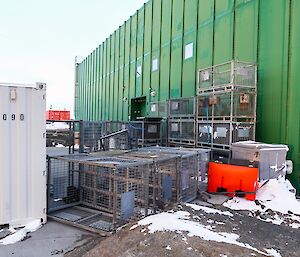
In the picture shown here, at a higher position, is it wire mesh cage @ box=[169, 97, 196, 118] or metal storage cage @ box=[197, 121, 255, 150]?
wire mesh cage @ box=[169, 97, 196, 118]

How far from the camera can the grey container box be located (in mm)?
6457

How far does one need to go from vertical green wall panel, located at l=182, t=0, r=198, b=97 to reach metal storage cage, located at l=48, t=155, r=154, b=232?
7.25m

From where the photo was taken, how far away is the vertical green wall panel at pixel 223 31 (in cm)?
965

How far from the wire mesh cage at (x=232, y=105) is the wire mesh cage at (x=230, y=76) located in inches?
11.3

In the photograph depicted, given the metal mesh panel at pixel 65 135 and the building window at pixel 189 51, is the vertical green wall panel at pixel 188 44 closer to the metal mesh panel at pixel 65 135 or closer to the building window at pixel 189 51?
the building window at pixel 189 51

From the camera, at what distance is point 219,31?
1020 cm

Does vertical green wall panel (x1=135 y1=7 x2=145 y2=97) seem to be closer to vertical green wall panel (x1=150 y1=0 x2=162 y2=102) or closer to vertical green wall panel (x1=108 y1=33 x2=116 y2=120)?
vertical green wall panel (x1=150 y1=0 x2=162 y2=102)

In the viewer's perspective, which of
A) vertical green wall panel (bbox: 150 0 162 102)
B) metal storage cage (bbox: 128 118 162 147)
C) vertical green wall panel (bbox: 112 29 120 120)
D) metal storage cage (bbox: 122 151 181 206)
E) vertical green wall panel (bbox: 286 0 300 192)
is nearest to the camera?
metal storage cage (bbox: 122 151 181 206)

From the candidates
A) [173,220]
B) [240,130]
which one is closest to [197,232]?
[173,220]

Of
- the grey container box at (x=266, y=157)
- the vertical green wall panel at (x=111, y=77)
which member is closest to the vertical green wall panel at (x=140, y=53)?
the vertical green wall panel at (x=111, y=77)

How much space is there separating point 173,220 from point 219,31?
322 inches

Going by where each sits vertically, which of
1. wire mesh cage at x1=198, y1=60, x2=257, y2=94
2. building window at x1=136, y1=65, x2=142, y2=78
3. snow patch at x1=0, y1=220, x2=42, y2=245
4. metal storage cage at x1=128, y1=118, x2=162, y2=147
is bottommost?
snow patch at x1=0, y1=220, x2=42, y2=245

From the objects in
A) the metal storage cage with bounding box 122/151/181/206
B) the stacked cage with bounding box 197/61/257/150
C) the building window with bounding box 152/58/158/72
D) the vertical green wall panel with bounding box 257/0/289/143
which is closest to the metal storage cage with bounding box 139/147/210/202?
the metal storage cage with bounding box 122/151/181/206

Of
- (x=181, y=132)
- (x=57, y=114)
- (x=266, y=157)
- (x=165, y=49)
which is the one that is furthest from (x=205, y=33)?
(x=57, y=114)
